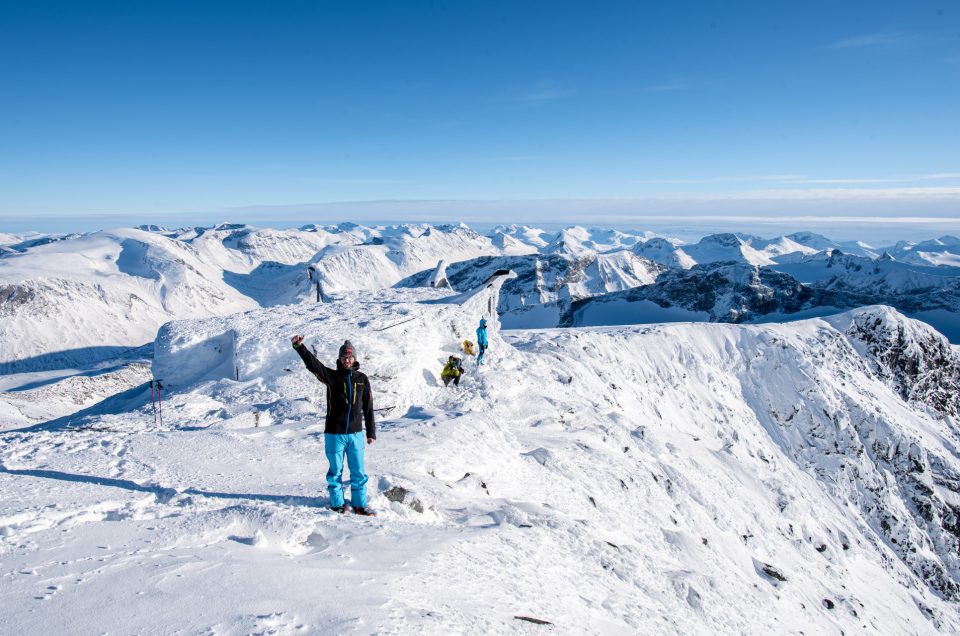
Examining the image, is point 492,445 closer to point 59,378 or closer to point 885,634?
point 885,634

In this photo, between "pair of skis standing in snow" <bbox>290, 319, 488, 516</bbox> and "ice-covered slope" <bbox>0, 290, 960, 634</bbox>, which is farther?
"pair of skis standing in snow" <bbox>290, 319, 488, 516</bbox>

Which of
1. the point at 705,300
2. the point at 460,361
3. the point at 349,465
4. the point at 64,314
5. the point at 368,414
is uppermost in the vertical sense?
the point at 368,414

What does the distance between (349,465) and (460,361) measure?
14848 millimetres

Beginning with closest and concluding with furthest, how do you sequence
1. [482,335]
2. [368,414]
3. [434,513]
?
1. [368,414]
2. [434,513]
3. [482,335]

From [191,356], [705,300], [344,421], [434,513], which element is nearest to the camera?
[344,421]

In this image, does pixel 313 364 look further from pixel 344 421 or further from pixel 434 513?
pixel 434 513

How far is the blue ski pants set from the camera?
830 centimetres

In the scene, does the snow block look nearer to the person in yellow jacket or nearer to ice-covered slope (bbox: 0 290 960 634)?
ice-covered slope (bbox: 0 290 960 634)

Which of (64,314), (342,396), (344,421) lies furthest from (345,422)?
(64,314)

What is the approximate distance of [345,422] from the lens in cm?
824

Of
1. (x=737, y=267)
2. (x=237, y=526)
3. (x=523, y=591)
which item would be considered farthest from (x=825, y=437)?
(x=737, y=267)

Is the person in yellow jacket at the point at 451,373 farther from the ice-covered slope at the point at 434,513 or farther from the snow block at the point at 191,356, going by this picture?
the snow block at the point at 191,356

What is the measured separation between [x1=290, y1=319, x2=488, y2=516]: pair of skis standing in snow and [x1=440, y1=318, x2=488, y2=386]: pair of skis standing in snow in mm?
13176

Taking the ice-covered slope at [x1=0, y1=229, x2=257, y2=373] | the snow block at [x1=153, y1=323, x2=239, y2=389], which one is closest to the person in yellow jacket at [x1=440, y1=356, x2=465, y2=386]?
the snow block at [x1=153, y1=323, x2=239, y2=389]
